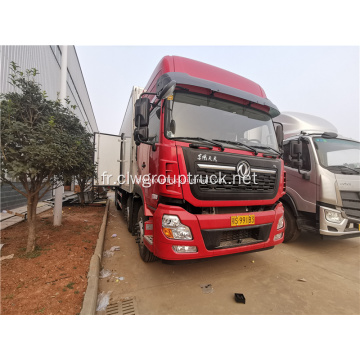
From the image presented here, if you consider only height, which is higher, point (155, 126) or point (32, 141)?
point (155, 126)

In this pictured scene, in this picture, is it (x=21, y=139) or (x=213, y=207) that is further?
(x=21, y=139)

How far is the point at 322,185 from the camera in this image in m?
3.56

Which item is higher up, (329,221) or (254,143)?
(254,143)

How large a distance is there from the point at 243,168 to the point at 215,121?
0.79 meters

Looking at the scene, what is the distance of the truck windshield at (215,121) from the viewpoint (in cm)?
240

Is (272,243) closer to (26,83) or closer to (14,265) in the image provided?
(14,265)

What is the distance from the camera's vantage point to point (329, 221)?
349 cm

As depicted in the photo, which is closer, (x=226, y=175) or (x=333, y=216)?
(x=226, y=175)

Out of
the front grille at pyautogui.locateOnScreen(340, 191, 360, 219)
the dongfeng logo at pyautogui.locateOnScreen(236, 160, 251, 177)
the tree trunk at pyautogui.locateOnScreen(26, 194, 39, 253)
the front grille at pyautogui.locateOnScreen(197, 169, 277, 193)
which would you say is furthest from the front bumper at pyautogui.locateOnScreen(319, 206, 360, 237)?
the tree trunk at pyautogui.locateOnScreen(26, 194, 39, 253)

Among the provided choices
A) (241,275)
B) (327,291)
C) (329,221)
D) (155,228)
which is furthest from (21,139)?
(329,221)

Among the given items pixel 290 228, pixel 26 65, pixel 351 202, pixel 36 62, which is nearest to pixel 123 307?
pixel 290 228

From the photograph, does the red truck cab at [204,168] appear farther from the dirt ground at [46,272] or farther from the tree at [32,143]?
the tree at [32,143]

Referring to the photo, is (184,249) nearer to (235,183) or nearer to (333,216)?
(235,183)

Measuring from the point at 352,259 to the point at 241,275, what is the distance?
101 inches
